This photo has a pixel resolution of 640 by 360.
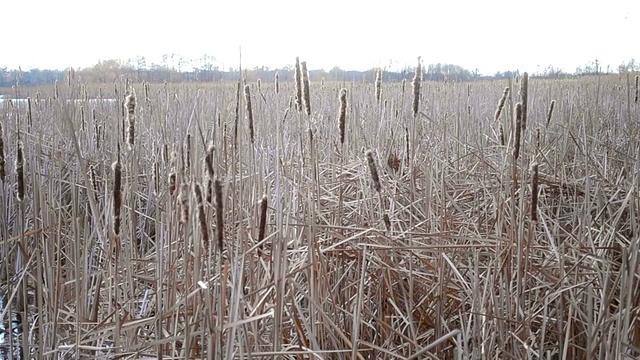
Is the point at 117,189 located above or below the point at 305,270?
above

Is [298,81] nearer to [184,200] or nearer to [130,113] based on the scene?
[130,113]

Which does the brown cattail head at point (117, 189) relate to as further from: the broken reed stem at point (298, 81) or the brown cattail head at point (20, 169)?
the broken reed stem at point (298, 81)

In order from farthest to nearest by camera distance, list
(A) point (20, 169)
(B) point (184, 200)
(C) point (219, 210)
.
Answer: (A) point (20, 169)
(B) point (184, 200)
(C) point (219, 210)

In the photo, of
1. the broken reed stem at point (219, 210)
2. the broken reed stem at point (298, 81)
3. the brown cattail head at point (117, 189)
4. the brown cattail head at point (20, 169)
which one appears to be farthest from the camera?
the broken reed stem at point (298, 81)

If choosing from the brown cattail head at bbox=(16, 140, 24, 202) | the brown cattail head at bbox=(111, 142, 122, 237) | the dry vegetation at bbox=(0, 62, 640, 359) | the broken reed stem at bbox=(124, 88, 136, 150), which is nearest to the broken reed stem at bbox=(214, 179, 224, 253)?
the dry vegetation at bbox=(0, 62, 640, 359)

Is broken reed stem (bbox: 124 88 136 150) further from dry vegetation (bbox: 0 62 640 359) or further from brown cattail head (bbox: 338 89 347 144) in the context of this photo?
brown cattail head (bbox: 338 89 347 144)

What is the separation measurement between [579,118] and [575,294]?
102 inches

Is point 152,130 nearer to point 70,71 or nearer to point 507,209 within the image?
point 70,71

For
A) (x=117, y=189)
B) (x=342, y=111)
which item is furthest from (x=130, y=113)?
(x=342, y=111)

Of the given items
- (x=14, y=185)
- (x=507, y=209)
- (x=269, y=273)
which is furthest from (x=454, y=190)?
(x=14, y=185)

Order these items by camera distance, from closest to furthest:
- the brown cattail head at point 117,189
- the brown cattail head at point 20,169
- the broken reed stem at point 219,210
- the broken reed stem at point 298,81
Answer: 1. the broken reed stem at point 219,210
2. the brown cattail head at point 117,189
3. the brown cattail head at point 20,169
4. the broken reed stem at point 298,81

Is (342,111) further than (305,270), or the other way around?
(305,270)

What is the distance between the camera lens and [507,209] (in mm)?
1853

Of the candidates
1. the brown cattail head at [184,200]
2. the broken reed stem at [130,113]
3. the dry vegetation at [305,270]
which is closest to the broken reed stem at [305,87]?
the dry vegetation at [305,270]
